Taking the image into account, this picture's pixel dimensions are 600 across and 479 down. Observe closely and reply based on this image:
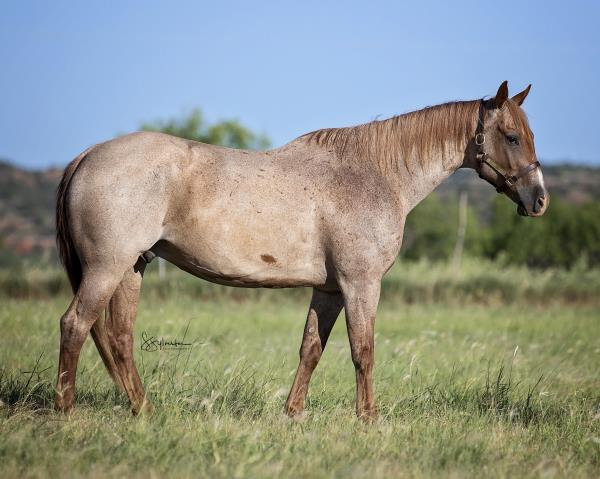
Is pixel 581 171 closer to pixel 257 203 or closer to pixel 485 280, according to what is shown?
pixel 485 280

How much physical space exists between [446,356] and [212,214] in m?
5.19

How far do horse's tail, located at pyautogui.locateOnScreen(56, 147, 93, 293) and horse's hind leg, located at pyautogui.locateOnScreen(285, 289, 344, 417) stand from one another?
1.90 meters

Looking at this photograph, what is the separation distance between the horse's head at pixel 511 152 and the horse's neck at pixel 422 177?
0.70ft

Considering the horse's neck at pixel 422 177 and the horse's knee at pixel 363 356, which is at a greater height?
the horse's neck at pixel 422 177

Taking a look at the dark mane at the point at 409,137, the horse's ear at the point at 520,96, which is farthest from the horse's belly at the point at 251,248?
the horse's ear at the point at 520,96

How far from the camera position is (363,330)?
5656 mm

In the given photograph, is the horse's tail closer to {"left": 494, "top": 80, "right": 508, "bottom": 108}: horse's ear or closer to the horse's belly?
the horse's belly

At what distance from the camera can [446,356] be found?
31.4 feet

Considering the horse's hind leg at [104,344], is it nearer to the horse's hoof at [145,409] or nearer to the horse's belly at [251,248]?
the horse's hoof at [145,409]

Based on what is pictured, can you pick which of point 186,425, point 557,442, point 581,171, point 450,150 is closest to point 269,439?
point 186,425

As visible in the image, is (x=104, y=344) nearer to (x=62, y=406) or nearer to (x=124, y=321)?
(x=124, y=321)

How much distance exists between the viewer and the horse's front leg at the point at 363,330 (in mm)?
5609

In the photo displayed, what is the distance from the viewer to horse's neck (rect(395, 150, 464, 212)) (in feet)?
20.0

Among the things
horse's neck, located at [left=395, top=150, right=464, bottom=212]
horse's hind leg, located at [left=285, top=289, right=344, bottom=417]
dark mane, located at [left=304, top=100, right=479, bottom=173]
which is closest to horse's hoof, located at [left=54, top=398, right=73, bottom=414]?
horse's hind leg, located at [left=285, top=289, right=344, bottom=417]
